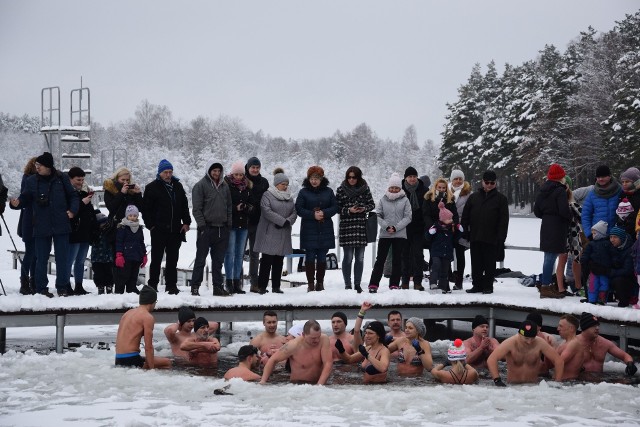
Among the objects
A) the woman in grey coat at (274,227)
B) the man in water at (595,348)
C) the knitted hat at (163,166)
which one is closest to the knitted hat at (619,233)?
the man in water at (595,348)

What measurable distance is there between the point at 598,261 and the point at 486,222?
1.98 metres

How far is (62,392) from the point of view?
9297 millimetres

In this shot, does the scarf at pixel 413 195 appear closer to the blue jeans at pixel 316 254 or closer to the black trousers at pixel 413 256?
the black trousers at pixel 413 256

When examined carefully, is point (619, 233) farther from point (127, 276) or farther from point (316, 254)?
point (127, 276)

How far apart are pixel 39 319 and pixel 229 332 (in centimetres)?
384

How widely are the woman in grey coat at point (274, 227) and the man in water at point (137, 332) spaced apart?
3009 millimetres

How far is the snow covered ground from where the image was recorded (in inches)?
323

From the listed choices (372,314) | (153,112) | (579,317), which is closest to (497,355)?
(579,317)

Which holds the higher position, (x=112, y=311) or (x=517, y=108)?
(x=517, y=108)

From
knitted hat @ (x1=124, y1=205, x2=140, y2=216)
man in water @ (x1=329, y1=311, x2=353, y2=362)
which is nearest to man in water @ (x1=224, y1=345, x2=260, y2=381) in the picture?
man in water @ (x1=329, y1=311, x2=353, y2=362)

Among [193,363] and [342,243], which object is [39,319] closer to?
[193,363]

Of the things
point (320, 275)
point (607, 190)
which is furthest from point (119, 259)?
point (607, 190)

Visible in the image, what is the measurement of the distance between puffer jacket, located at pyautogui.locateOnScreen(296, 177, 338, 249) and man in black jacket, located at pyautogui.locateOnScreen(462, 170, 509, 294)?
7.02 ft

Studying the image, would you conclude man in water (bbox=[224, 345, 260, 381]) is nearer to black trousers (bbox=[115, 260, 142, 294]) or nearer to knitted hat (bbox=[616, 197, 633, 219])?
black trousers (bbox=[115, 260, 142, 294])
